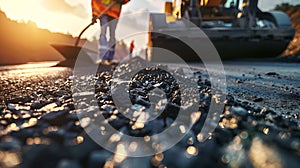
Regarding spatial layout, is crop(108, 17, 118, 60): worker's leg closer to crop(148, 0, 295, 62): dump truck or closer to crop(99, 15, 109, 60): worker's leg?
crop(99, 15, 109, 60): worker's leg

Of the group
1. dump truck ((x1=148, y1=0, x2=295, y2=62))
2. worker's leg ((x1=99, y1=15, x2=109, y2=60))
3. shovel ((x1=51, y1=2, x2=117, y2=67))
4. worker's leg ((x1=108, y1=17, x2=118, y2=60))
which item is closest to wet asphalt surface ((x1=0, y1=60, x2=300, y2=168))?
worker's leg ((x1=99, y1=15, x2=109, y2=60))

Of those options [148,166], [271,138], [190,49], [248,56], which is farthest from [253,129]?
[248,56]

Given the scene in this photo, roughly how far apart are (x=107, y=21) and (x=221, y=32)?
2.78 metres

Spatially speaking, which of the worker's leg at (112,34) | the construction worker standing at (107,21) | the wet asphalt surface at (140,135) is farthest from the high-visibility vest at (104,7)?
the wet asphalt surface at (140,135)

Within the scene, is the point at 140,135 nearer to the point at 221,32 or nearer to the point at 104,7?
the point at 104,7

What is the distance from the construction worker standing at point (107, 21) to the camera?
4.55 metres

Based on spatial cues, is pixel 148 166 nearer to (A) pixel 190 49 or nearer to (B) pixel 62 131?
(B) pixel 62 131

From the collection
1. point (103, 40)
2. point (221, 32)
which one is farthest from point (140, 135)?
point (221, 32)

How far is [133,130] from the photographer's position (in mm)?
819

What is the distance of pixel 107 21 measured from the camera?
459 centimetres

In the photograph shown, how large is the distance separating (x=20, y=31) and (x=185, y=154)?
66.9 feet

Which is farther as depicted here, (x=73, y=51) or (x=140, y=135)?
(x=73, y=51)

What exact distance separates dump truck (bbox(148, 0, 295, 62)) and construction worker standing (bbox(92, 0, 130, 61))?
3.14 ft

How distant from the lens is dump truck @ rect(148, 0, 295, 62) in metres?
5.17
